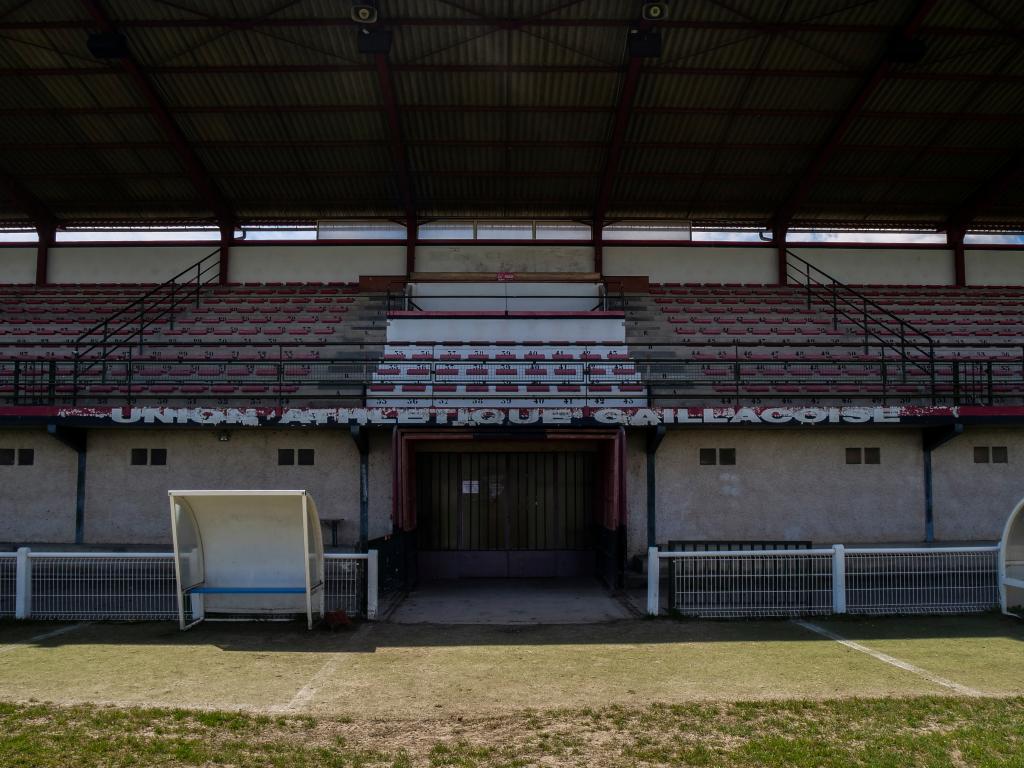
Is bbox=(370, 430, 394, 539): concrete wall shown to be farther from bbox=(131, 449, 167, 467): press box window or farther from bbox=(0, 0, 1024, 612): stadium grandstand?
bbox=(131, 449, 167, 467): press box window

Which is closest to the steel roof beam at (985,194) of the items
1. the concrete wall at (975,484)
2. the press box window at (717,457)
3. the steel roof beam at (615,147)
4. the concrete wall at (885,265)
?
the concrete wall at (885,265)

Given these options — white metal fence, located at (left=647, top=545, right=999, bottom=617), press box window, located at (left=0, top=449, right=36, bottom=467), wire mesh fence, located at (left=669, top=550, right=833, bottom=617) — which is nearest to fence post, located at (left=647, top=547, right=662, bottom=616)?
A: white metal fence, located at (left=647, top=545, right=999, bottom=617)

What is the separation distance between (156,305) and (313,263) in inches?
182

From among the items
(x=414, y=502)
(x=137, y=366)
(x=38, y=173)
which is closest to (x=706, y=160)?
(x=414, y=502)

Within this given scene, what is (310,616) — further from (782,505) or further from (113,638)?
(782,505)

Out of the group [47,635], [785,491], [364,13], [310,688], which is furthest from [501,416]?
[364,13]

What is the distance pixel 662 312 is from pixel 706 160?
15.3 feet

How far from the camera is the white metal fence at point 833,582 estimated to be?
29.8 feet

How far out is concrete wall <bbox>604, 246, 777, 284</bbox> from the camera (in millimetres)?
22016

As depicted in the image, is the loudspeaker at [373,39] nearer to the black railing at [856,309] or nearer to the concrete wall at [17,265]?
the black railing at [856,309]

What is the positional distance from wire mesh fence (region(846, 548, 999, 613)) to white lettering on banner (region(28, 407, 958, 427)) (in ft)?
10.4

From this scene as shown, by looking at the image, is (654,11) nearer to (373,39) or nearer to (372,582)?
(373,39)

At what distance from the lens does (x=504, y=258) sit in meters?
21.8

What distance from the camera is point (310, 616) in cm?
851
